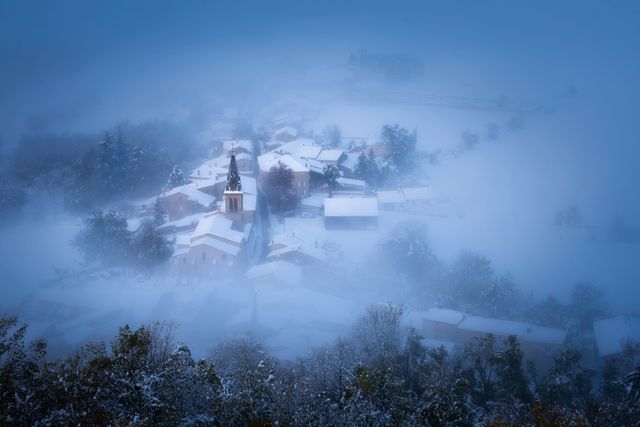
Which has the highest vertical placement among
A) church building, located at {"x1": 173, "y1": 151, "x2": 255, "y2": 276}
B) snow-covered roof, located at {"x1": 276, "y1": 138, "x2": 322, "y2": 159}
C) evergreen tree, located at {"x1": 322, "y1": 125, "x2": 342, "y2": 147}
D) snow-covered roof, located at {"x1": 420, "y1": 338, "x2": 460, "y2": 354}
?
evergreen tree, located at {"x1": 322, "y1": 125, "x2": 342, "y2": 147}

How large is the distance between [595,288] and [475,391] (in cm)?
1351

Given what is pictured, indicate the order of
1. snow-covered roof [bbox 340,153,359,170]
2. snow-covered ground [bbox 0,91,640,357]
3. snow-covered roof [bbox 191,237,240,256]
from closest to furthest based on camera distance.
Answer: snow-covered ground [bbox 0,91,640,357] → snow-covered roof [bbox 191,237,240,256] → snow-covered roof [bbox 340,153,359,170]

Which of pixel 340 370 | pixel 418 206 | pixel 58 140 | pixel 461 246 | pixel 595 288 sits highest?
pixel 58 140

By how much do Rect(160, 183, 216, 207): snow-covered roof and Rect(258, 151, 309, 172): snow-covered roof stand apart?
15.5ft

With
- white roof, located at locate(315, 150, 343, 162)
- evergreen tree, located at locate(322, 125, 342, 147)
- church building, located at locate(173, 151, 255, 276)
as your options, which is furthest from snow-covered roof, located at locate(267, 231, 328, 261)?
evergreen tree, located at locate(322, 125, 342, 147)

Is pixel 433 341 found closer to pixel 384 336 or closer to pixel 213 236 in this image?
pixel 384 336

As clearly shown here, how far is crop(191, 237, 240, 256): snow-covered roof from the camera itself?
22000 millimetres

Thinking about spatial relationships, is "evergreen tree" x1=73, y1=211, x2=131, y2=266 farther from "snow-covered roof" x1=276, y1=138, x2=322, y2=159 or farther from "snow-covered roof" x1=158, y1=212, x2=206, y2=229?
"snow-covered roof" x1=276, y1=138, x2=322, y2=159

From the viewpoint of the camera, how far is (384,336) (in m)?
15.0

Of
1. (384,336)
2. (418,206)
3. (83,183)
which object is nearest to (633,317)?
(384,336)

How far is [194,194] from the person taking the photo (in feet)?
93.0

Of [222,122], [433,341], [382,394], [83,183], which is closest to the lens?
[382,394]

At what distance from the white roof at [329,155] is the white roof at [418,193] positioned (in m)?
6.06

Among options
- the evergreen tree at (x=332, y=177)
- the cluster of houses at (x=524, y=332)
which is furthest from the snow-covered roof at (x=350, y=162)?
the cluster of houses at (x=524, y=332)
